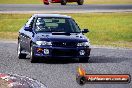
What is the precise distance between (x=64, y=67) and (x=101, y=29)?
17245mm

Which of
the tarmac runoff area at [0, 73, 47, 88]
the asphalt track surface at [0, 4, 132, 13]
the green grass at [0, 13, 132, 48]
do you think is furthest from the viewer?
the asphalt track surface at [0, 4, 132, 13]

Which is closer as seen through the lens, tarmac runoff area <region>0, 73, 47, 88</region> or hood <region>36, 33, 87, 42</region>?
tarmac runoff area <region>0, 73, 47, 88</region>

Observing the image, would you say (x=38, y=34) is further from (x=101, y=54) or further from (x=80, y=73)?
(x=80, y=73)

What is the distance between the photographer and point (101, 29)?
1228 inches

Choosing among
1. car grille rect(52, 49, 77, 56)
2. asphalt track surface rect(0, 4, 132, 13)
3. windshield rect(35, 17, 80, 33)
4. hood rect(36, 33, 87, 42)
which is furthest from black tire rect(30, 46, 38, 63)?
asphalt track surface rect(0, 4, 132, 13)

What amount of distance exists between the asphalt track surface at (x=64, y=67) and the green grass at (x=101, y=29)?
581 cm

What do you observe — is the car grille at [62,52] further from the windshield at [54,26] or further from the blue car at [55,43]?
the windshield at [54,26]

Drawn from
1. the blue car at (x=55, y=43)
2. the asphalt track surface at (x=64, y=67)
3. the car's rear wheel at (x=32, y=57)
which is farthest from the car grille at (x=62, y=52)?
the car's rear wheel at (x=32, y=57)

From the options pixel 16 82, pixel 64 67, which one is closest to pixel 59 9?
pixel 64 67

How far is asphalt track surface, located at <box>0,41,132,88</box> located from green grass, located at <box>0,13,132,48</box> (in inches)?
229

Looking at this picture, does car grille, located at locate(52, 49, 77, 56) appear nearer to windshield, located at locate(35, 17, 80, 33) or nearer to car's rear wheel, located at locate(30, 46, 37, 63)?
car's rear wheel, located at locate(30, 46, 37, 63)

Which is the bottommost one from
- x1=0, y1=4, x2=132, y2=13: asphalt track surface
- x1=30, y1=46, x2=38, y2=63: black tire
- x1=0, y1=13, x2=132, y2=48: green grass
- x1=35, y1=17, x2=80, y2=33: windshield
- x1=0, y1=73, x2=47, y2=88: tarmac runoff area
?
x1=0, y1=4, x2=132, y2=13: asphalt track surface

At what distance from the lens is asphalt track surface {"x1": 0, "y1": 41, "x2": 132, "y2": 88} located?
10891 millimetres

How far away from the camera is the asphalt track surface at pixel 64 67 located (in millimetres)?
10891
